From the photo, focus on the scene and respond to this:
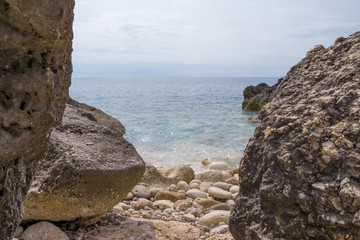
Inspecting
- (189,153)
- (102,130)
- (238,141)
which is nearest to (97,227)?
(102,130)

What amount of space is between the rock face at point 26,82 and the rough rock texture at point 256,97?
24.3 meters

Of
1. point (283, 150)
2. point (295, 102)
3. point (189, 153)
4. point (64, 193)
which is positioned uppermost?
point (295, 102)

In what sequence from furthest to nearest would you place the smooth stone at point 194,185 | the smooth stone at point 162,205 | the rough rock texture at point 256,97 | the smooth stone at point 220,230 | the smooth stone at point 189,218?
1. the rough rock texture at point 256,97
2. the smooth stone at point 194,185
3. the smooth stone at point 162,205
4. the smooth stone at point 189,218
5. the smooth stone at point 220,230

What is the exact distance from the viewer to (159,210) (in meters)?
5.02

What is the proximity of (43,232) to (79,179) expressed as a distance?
2.00 feet

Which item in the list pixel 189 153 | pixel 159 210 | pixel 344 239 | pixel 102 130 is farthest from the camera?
pixel 189 153

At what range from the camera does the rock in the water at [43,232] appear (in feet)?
10.8

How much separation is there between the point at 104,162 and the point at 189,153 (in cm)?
734

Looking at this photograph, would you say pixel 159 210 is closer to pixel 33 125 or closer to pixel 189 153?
pixel 33 125

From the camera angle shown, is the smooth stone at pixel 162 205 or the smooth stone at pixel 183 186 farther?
the smooth stone at pixel 183 186

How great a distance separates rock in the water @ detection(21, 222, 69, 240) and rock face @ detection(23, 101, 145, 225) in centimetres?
10

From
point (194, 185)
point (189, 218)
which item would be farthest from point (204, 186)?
point (189, 218)

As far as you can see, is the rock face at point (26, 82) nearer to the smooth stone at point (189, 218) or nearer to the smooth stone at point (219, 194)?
the smooth stone at point (189, 218)

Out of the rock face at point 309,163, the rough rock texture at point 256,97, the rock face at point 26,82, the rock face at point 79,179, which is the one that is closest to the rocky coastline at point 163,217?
the rock face at point 79,179
